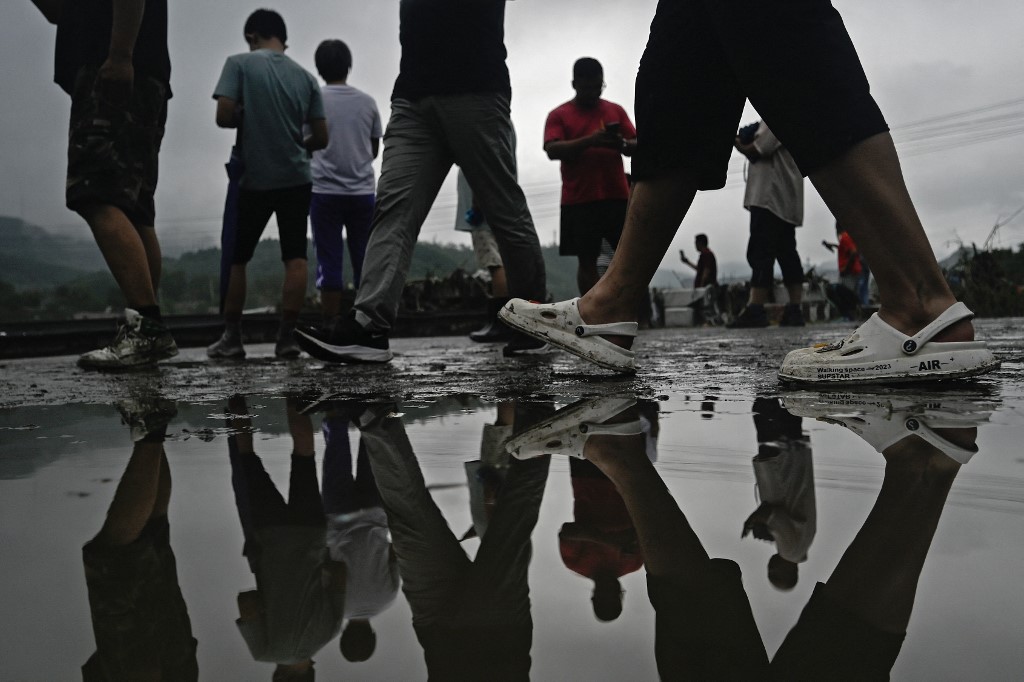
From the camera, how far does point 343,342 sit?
3217mm

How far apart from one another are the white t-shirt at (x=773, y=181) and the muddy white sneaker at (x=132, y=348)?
4847 mm

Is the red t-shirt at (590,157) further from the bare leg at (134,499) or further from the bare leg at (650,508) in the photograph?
the bare leg at (134,499)

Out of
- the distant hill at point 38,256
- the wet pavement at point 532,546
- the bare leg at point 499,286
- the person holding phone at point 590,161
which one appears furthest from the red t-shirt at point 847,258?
the distant hill at point 38,256

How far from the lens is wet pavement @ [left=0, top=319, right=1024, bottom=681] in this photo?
480 millimetres

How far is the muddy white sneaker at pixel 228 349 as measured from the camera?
435cm

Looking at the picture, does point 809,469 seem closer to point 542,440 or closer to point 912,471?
point 912,471

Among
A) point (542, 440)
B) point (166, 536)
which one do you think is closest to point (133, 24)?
point (542, 440)

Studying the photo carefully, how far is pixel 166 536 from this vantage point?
0.76 metres

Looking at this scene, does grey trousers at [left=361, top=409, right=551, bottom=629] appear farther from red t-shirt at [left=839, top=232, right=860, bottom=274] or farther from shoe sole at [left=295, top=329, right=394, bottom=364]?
red t-shirt at [left=839, top=232, right=860, bottom=274]

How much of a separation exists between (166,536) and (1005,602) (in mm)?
700

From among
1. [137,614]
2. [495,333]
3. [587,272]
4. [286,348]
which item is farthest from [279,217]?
[137,614]

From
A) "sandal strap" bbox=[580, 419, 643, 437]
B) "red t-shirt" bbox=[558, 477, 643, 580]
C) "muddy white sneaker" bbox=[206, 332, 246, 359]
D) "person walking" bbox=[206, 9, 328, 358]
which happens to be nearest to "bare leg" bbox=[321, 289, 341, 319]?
"person walking" bbox=[206, 9, 328, 358]

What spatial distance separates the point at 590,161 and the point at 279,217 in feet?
7.00

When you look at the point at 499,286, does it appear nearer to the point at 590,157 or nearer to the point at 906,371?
the point at 590,157
